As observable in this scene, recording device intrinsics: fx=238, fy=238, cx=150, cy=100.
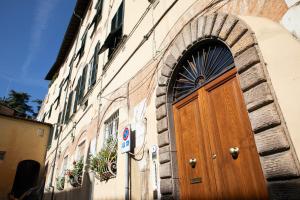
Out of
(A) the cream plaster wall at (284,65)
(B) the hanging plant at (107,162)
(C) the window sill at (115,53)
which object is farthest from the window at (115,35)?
(A) the cream plaster wall at (284,65)

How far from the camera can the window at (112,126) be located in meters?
Answer: 6.19

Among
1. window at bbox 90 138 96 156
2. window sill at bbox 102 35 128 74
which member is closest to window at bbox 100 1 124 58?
window sill at bbox 102 35 128 74

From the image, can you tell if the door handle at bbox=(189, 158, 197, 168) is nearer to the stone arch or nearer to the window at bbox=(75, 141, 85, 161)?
the stone arch

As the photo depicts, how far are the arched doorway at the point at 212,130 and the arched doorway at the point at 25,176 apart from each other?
15.1 metres

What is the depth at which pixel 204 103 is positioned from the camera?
11.1 feet

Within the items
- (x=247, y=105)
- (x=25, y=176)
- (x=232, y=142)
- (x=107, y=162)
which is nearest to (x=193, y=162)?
(x=232, y=142)

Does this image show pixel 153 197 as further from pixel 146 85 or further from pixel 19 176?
pixel 19 176

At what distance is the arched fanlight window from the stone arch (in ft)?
0.43

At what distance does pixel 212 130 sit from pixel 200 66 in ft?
3.50

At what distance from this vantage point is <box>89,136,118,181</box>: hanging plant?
5414 millimetres

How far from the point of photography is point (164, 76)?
4.12 meters

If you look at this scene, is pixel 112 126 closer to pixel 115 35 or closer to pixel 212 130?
pixel 115 35

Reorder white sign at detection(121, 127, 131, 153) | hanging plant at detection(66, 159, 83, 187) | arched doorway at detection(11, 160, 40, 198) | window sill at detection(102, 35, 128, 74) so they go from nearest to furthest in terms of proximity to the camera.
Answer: white sign at detection(121, 127, 131, 153) → window sill at detection(102, 35, 128, 74) → hanging plant at detection(66, 159, 83, 187) → arched doorway at detection(11, 160, 40, 198)

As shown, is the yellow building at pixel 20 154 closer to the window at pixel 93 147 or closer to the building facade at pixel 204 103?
the window at pixel 93 147
